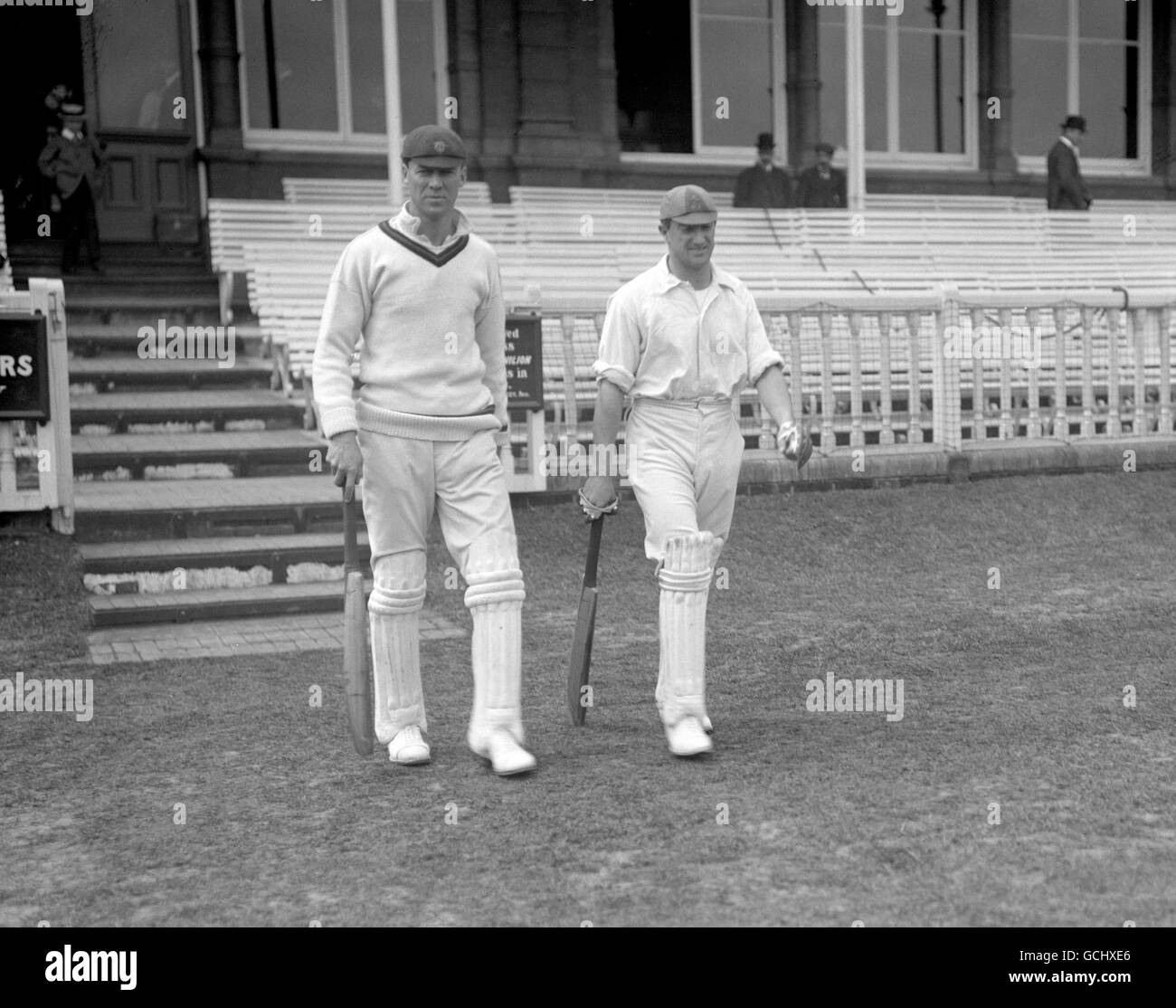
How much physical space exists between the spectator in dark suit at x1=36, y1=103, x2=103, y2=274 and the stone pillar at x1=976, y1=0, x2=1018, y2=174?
1075 cm

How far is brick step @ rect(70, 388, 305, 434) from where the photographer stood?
35.8ft

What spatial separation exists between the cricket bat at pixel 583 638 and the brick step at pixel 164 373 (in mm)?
6833

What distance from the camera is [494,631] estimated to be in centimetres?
509

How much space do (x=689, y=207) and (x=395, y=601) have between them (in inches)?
63.4

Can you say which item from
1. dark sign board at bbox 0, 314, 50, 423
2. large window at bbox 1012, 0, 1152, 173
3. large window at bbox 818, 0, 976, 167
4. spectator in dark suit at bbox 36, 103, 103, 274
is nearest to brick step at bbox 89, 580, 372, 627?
dark sign board at bbox 0, 314, 50, 423

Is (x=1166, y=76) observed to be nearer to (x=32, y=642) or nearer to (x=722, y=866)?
(x=32, y=642)

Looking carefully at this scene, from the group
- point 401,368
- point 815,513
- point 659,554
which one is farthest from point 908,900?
point 815,513

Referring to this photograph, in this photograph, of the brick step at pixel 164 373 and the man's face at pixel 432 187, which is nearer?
the man's face at pixel 432 187

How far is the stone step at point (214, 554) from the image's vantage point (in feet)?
27.7

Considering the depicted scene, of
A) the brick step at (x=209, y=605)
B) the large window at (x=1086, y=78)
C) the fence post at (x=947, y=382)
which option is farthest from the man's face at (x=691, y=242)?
the large window at (x=1086, y=78)

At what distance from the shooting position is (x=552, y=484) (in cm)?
1002

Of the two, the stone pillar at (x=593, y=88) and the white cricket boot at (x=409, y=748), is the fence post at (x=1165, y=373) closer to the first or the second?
the stone pillar at (x=593, y=88)

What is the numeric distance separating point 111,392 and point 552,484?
3.71m

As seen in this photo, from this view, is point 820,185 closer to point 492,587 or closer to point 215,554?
point 215,554
